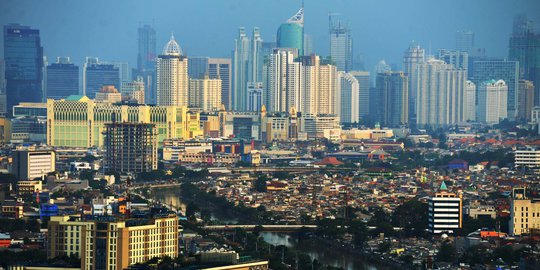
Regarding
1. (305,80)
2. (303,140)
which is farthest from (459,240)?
(305,80)

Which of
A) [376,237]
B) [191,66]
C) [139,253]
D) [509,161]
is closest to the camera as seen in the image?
[139,253]

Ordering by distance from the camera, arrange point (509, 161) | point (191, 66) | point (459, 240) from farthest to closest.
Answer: point (191, 66), point (509, 161), point (459, 240)

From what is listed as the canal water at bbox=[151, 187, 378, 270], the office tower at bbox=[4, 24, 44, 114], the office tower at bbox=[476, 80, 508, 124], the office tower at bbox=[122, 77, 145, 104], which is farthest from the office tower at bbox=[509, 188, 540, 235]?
the office tower at bbox=[476, 80, 508, 124]

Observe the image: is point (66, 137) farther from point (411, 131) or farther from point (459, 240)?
point (459, 240)

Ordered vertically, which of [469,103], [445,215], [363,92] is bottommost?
[445,215]

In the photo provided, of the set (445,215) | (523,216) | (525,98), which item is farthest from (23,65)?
(523,216)

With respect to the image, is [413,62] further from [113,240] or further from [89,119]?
[113,240]
